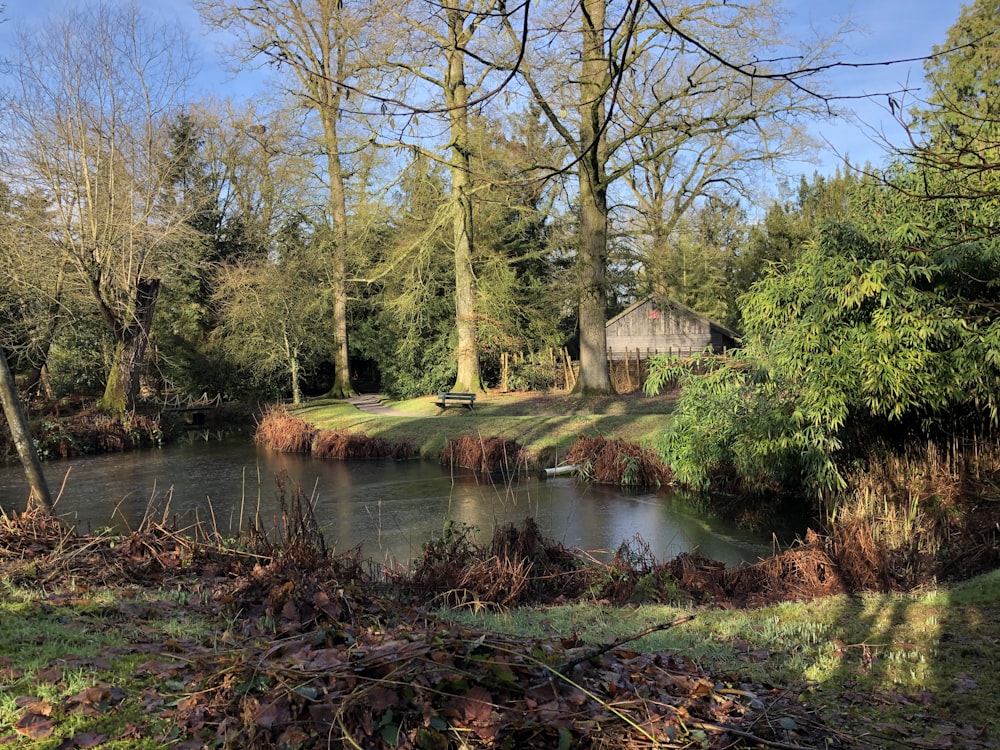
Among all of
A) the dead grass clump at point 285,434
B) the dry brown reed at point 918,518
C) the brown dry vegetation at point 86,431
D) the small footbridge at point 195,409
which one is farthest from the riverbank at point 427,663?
the small footbridge at point 195,409

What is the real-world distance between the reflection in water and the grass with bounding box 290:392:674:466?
1.40 m

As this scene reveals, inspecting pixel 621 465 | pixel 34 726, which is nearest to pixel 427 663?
pixel 34 726

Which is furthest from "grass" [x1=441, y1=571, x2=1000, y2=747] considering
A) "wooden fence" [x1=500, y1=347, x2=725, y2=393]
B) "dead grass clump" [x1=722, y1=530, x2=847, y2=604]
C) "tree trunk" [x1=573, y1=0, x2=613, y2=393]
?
"wooden fence" [x1=500, y1=347, x2=725, y2=393]

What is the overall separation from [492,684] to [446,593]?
3442 millimetres

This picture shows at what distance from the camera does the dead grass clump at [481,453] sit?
16281mm

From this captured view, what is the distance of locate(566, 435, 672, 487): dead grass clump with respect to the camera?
1414cm

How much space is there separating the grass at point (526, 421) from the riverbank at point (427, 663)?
945cm

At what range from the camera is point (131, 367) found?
22.6 m

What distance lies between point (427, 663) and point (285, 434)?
1937cm

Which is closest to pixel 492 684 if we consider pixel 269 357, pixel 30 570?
pixel 30 570

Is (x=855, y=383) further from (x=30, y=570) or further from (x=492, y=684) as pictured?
(x=30, y=570)

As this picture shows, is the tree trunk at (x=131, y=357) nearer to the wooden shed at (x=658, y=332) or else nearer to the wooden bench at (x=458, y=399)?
the wooden bench at (x=458, y=399)

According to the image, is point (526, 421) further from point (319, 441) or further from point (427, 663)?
point (427, 663)

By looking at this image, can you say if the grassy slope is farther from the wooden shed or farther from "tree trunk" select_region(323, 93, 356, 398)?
the wooden shed
